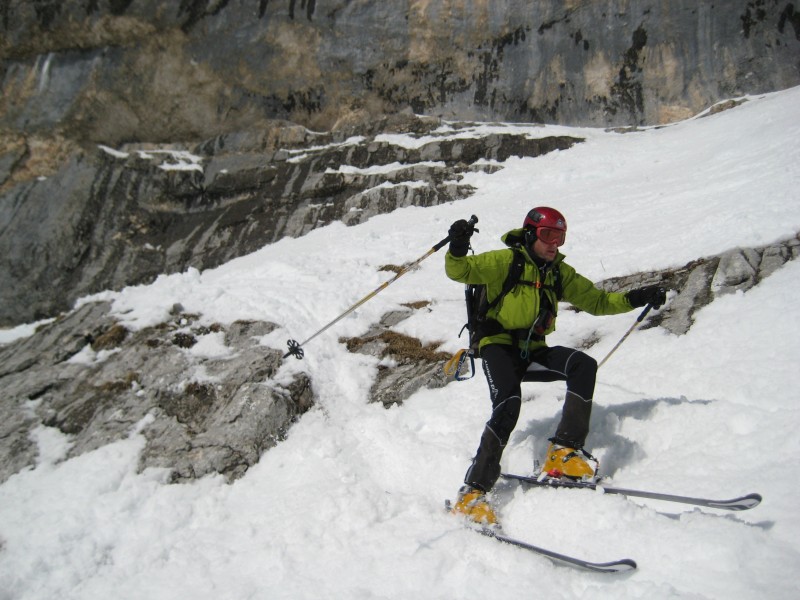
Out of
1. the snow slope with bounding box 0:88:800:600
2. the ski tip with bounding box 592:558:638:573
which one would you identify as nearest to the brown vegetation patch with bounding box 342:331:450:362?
the snow slope with bounding box 0:88:800:600

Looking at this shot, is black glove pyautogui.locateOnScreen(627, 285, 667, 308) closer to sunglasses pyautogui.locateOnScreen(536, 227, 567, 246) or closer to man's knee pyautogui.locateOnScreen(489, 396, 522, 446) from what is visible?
sunglasses pyautogui.locateOnScreen(536, 227, 567, 246)

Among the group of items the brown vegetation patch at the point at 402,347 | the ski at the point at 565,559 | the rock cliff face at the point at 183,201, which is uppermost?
the ski at the point at 565,559

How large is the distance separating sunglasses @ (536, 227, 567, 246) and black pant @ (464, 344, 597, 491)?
105 cm

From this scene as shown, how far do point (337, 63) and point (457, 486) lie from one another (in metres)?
45.0

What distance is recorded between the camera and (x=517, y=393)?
4.79 metres

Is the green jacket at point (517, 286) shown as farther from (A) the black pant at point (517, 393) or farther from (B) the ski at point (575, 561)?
(B) the ski at point (575, 561)

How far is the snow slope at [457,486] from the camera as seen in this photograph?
3531 millimetres

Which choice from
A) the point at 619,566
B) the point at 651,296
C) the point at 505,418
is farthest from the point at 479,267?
the point at 619,566

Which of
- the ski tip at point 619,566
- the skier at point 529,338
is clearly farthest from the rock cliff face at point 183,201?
the ski tip at point 619,566

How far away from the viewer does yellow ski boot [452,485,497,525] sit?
4.28 meters

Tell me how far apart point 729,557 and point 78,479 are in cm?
743

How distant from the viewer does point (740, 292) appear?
7262mm

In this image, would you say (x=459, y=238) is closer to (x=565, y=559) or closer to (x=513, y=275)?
(x=513, y=275)

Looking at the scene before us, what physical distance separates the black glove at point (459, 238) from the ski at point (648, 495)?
2.08 m
